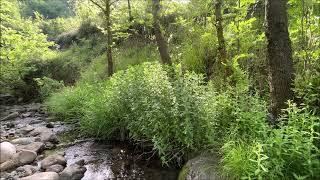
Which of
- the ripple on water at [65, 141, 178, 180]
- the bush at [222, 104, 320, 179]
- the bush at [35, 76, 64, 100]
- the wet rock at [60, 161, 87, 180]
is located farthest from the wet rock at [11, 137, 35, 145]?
the bush at [35, 76, 64, 100]

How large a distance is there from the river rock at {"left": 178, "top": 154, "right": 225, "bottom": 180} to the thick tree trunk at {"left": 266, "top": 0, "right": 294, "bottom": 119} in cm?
Result: 121

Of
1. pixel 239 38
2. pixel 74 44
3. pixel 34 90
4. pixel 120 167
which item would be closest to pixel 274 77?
pixel 239 38

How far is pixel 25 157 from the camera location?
6.66 metres

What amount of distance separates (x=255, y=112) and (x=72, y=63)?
48.1ft

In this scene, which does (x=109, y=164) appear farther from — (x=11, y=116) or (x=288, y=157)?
(x=11, y=116)

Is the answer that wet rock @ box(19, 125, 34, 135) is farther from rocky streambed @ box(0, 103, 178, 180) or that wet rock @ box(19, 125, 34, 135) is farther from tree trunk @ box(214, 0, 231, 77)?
tree trunk @ box(214, 0, 231, 77)

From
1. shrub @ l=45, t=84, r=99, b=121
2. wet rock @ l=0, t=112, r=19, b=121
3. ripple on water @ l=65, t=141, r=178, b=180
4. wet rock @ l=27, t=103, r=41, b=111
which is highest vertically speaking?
shrub @ l=45, t=84, r=99, b=121

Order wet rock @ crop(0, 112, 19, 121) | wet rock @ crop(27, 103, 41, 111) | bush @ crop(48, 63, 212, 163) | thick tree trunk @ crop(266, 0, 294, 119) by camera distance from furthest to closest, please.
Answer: wet rock @ crop(27, 103, 41, 111) → wet rock @ crop(0, 112, 19, 121) → bush @ crop(48, 63, 212, 163) → thick tree trunk @ crop(266, 0, 294, 119)

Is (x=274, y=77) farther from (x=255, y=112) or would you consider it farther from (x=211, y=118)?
(x=211, y=118)

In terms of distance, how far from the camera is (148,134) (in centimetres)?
596

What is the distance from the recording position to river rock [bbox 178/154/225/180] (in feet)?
14.6

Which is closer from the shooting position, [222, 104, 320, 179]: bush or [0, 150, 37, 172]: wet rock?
[222, 104, 320, 179]: bush

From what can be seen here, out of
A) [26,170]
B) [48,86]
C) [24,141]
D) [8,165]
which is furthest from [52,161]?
[48,86]

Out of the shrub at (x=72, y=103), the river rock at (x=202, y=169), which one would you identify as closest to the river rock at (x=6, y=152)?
the shrub at (x=72, y=103)
